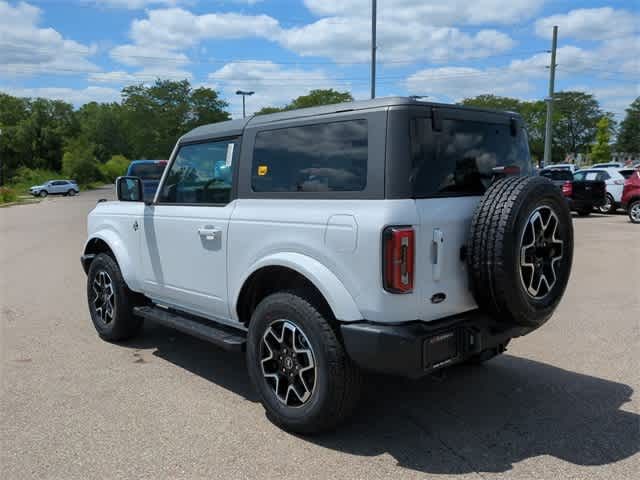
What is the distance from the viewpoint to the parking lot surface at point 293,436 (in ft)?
10.3

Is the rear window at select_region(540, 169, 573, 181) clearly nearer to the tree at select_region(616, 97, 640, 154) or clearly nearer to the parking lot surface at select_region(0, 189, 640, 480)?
the parking lot surface at select_region(0, 189, 640, 480)

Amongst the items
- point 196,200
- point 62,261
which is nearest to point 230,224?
point 196,200

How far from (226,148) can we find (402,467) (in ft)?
8.44

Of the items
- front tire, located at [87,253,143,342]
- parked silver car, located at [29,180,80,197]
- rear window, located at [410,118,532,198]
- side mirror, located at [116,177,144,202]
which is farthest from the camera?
parked silver car, located at [29,180,80,197]

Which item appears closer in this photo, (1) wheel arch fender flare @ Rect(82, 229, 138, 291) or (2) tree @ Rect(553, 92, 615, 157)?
(1) wheel arch fender flare @ Rect(82, 229, 138, 291)

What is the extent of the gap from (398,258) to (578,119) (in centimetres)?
10000

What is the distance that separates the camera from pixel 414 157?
10.4ft

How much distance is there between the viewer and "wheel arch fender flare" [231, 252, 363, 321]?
3.14 metres

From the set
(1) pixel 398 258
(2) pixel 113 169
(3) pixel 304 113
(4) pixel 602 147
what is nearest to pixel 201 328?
(3) pixel 304 113

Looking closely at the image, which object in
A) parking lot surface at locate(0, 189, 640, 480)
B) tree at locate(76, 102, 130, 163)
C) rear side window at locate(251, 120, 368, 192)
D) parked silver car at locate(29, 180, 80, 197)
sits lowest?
parked silver car at locate(29, 180, 80, 197)

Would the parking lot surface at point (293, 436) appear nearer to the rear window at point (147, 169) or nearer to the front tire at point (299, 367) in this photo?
the front tire at point (299, 367)

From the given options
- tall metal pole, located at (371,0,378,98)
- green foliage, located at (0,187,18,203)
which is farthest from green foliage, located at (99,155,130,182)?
tall metal pole, located at (371,0,378,98)

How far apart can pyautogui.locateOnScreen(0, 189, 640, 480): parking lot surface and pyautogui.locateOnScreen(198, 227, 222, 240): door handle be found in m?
1.19

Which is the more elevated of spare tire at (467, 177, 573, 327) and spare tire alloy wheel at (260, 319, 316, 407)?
spare tire at (467, 177, 573, 327)
